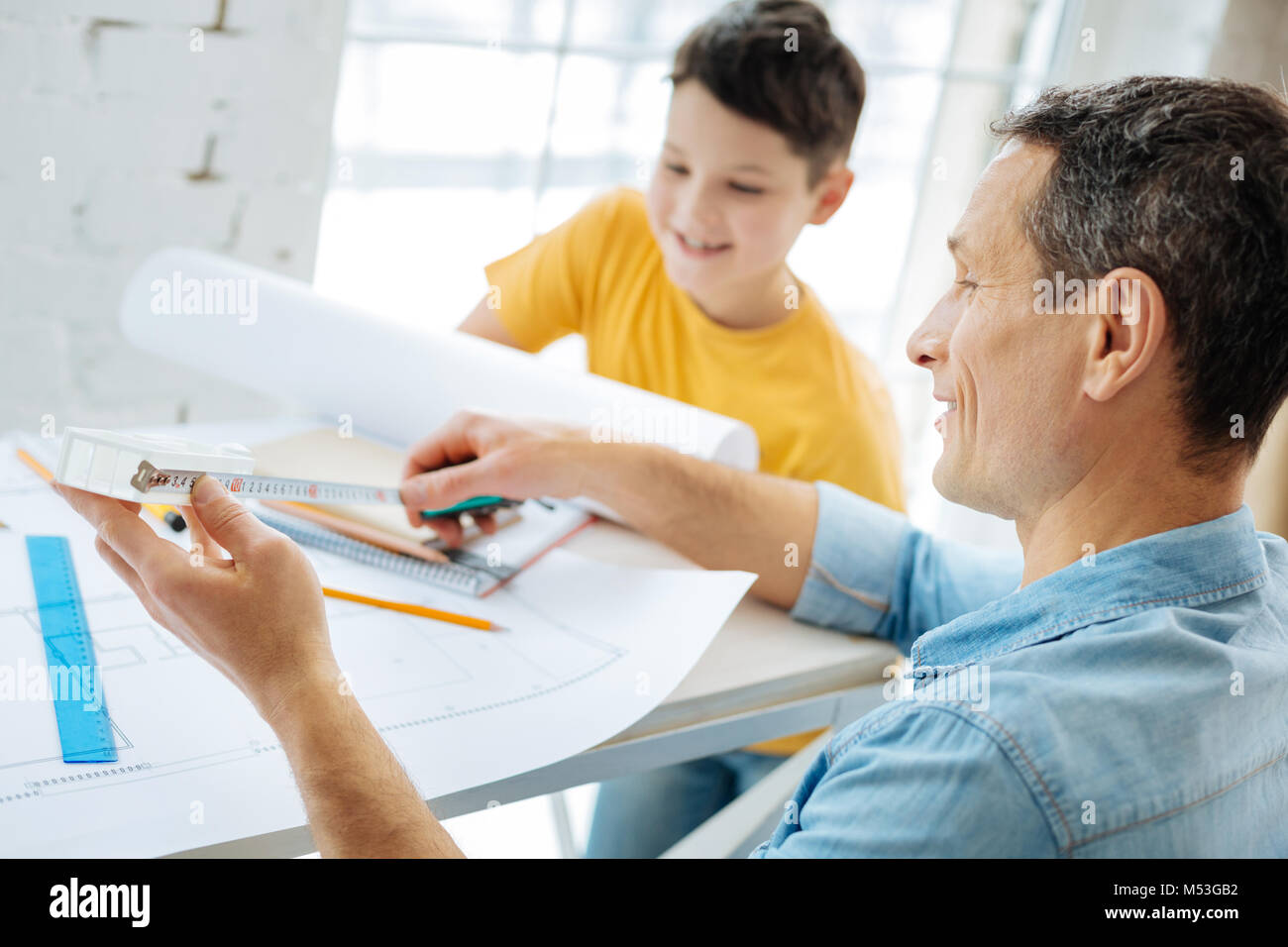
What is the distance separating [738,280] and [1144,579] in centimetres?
83

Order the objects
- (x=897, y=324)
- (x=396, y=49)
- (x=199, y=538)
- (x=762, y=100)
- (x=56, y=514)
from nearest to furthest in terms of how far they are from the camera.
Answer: (x=199, y=538)
(x=56, y=514)
(x=762, y=100)
(x=396, y=49)
(x=897, y=324)

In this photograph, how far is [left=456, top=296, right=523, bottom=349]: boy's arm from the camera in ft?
4.72

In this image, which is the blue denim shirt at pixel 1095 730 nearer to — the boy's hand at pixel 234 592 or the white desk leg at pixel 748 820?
the boy's hand at pixel 234 592

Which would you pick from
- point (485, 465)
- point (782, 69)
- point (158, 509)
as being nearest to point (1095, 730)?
point (485, 465)

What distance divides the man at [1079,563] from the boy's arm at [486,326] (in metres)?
0.81

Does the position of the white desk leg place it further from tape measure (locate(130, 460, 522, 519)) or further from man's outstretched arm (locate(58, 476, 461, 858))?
man's outstretched arm (locate(58, 476, 461, 858))

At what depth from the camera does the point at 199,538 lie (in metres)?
0.66

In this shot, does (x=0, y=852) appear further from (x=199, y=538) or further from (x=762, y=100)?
(x=762, y=100)

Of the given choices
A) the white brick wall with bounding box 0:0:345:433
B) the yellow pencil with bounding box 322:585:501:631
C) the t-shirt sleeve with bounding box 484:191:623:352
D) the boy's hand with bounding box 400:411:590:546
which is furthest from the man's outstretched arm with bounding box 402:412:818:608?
the white brick wall with bounding box 0:0:345:433

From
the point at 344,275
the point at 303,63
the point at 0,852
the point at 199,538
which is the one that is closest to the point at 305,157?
the point at 303,63

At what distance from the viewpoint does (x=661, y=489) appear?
96cm

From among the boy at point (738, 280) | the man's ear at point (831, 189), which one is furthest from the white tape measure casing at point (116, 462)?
the man's ear at point (831, 189)

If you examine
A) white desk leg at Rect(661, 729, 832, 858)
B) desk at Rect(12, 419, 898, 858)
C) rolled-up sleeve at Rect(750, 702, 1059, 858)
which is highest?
rolled-up sleeve at Rect(750, 702, 1059, 858)
